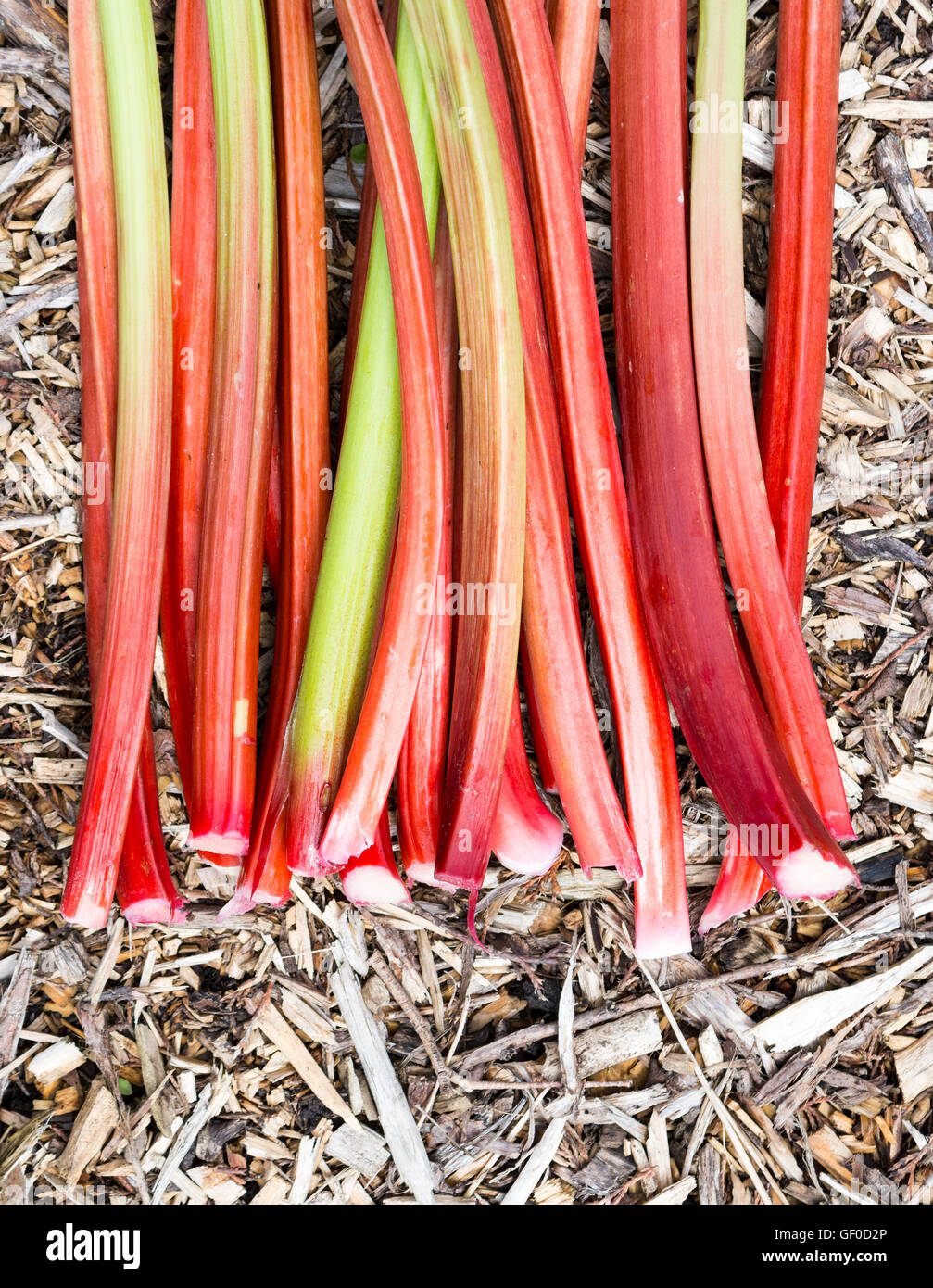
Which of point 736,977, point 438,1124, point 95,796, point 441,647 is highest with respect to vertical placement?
point 441,647

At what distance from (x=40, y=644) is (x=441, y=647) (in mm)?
927

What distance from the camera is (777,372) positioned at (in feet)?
6.49

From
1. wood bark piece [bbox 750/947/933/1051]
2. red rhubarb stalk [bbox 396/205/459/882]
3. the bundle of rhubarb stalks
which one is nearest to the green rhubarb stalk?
the bundle of rhubarb stalks

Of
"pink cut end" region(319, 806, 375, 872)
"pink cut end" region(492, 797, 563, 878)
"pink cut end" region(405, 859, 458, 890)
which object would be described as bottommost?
"pink cut end" region(405, 859, 458, 890)

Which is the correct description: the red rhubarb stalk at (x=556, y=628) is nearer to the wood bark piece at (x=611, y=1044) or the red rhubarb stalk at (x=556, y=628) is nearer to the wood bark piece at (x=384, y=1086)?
the wood bark piece at (x=611, y=1044)

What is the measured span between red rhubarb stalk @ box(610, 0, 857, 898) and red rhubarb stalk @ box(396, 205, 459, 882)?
39cm

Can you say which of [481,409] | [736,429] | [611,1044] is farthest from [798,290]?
[611,1044]

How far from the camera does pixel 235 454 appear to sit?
1.84 metres

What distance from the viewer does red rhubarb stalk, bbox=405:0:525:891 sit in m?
1.72

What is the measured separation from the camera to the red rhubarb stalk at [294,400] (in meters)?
1.85

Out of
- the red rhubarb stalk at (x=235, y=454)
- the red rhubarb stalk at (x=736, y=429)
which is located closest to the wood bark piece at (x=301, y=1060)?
the red rhubarb stalk at (x=235, y=454)

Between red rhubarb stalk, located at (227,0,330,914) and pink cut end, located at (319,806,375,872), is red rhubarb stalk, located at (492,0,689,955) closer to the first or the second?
red rhubarb stalk, located at (227,0,330,914)
